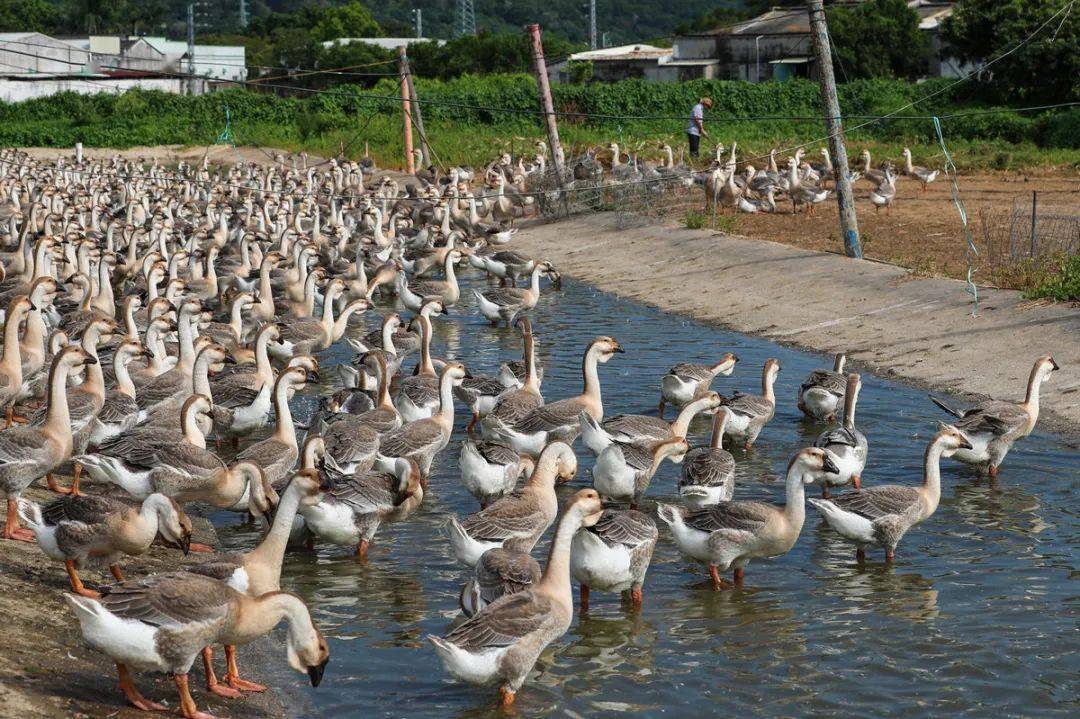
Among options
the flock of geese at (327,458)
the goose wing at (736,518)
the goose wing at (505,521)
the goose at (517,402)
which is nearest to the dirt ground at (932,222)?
the flock of geese at (327,458)

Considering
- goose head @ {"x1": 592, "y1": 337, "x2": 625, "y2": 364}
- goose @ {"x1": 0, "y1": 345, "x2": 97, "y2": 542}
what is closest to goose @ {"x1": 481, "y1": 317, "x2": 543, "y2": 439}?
goose head @ {"x1": 592, "y1": 337, "x2": 625, "y2": 364}

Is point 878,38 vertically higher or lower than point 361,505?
higher

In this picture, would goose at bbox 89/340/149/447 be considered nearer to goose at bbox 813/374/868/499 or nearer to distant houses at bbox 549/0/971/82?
goose at bbox 813/374/868/499

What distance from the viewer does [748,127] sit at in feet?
196

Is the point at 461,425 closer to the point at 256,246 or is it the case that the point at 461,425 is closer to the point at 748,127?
the point at 256,246

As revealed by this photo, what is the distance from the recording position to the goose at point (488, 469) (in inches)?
505

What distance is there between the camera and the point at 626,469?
41.8ft

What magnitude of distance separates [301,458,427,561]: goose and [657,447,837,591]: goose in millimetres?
2357

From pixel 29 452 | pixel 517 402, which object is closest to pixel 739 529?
pixel 517 402

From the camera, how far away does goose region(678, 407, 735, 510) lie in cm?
1248

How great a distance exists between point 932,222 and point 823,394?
56.4 feet

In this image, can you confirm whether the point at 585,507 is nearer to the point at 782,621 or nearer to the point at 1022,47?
the point at 782,621

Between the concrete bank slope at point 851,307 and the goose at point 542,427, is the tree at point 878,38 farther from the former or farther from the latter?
the goose at point 542,427

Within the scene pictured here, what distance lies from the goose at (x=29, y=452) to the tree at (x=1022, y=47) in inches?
1818
